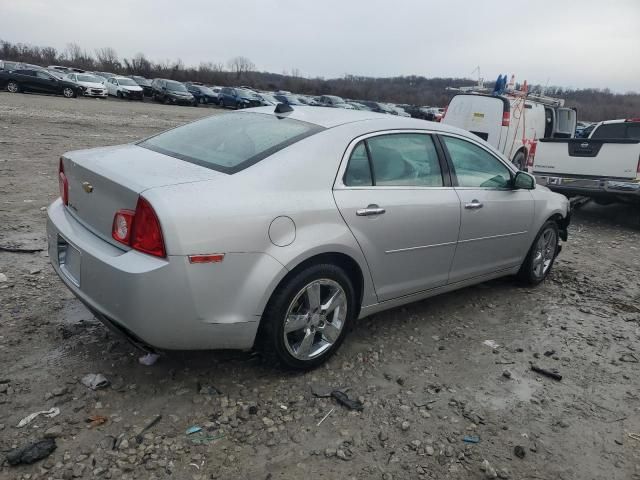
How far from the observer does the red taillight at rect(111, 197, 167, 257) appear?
8.15 feet

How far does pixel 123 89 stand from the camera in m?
33.6

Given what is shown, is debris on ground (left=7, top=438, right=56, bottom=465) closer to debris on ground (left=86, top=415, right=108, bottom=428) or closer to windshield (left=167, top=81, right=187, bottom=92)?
debris on ground (left=86, top=415, right=108, bottom=428)

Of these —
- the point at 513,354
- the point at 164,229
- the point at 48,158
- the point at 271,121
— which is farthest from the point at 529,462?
the point at 48,158

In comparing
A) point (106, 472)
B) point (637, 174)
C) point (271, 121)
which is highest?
point (271, 121)

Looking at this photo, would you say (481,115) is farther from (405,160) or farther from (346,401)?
(346,401)

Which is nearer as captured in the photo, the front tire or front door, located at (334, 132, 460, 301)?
the front tire

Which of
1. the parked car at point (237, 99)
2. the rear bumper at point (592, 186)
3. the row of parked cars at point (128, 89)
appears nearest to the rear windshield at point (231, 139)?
the rear bumper at point (592, 186)

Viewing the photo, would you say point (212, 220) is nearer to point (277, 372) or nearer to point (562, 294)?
point (277, 372)

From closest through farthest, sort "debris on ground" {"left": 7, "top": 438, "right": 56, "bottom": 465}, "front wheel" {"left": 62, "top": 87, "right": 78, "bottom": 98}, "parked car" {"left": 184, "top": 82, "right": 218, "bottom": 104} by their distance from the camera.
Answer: "debris on ground" {"left": 7, "top": 438, "right": 56, "bottom": 465} < "front wheel" {"left": 62, "top": 87, "right": 78, "bottom": 98} < "parked car" {"left": 184, "top": 82, "right": 218, "bottom": 104}

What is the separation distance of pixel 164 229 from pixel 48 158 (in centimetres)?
804

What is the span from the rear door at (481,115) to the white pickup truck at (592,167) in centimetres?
259

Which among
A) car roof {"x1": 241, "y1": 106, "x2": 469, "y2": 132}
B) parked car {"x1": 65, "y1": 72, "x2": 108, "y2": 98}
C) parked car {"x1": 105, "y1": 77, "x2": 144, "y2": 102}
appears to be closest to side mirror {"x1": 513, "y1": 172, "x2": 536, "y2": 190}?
car roof {"x1": 241, "y1": 106, "x2": 469, "y2": 132}

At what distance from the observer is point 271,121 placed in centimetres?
352

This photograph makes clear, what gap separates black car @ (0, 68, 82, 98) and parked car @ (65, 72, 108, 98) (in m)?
1.42
